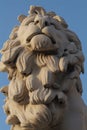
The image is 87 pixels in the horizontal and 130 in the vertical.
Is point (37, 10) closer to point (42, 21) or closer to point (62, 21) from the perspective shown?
point (62, 21)

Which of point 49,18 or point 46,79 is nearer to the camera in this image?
point 46,79

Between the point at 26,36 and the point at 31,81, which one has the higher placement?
the point at 26,36

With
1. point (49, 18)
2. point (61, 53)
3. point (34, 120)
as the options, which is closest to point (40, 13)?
point (49, 18)

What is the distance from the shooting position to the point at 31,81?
13.6 ft

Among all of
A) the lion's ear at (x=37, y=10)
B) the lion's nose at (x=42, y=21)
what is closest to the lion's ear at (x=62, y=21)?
the lion's ear at (x=37, y=10)

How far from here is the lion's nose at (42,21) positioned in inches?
173

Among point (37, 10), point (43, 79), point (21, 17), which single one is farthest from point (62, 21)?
point (43, 79)

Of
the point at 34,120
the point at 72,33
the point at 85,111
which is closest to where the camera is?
the point at 34,120

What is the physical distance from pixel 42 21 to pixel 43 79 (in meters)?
0.58

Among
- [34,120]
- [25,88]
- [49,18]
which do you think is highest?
[49,18]

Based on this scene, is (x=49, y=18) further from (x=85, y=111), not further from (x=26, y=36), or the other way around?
(x=85, y=111)

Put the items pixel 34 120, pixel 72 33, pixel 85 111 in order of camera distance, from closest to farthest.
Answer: pixel 34 120
pixel 85 111
pixel 72 33

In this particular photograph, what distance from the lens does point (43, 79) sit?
13.6ft

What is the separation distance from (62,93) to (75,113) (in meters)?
0.22
